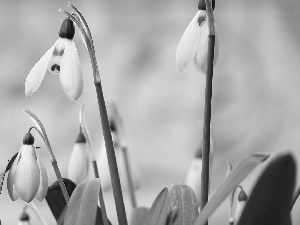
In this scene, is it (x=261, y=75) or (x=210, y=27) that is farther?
(x=261, y=75)

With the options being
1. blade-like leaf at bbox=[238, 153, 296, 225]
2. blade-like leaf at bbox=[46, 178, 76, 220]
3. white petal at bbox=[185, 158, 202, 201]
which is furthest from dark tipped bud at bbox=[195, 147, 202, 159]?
blade-like leaf at bbox=[238, 153, 296, 225]

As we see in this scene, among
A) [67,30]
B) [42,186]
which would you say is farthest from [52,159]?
[67,30]

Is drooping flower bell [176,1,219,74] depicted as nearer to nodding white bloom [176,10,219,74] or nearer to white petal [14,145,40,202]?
nodding white bloom [176,10,219,74]

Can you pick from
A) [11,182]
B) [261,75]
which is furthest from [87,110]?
[11,182]

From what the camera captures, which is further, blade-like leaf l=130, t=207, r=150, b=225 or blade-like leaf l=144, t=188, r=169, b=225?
blade-like leaf l=130, t=207, r=150, b=225

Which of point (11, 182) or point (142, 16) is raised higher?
point (142, 16)

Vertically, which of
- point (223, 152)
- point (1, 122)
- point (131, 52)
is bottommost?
point (223, 152)

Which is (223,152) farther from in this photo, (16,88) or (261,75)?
(16,88)

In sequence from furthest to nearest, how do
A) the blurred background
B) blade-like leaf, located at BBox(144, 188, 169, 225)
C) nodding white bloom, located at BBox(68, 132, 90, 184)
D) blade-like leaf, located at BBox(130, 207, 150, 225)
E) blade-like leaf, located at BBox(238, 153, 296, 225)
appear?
the blurred background
nodding white bloom, located at BBox(68, 132, 90, 184)
blade-like leaf, located at BBox(130, 207, 150, 225)
blade-like leaf, located at BBox(144, 188, 169, 225)
blade-like leaf, located at BBox(238, 153, 296, 225)
